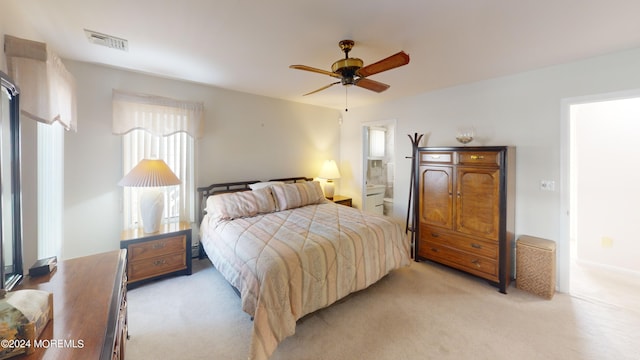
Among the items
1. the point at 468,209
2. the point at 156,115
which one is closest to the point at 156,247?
the point at 156,115

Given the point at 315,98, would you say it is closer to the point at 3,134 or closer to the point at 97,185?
the point at 97,185

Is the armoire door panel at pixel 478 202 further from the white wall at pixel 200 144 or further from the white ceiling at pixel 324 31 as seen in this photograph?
the white wall at pixel 200 144

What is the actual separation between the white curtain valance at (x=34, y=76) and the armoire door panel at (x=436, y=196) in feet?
12.3

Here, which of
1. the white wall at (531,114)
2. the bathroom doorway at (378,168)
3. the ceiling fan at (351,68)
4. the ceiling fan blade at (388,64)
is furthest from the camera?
the bathroom doorway at (378,168)

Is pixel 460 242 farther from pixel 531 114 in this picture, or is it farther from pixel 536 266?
pixel 531 114

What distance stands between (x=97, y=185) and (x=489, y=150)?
14.9 ft

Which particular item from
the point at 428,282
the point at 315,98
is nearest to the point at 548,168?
the point at 428,282

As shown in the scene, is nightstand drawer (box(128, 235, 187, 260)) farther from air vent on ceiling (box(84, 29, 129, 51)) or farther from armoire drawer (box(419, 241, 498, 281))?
armoire drawer (box(419, 241, 498, 281))

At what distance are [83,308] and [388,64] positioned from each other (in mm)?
2333

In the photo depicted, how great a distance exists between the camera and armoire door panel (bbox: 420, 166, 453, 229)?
3.22 metres

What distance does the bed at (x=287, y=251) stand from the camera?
188cm

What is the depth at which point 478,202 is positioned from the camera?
2975 mm

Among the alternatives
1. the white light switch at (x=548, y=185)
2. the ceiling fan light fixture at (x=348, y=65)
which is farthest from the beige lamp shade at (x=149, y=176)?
the white light switch at (x=548, y=185)

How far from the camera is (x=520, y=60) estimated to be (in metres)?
2.63
